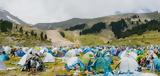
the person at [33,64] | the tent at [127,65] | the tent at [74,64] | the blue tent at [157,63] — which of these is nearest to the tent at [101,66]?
the tent at [127,65]

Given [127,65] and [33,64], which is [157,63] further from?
[33,64]

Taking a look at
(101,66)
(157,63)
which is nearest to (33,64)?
(101,66)

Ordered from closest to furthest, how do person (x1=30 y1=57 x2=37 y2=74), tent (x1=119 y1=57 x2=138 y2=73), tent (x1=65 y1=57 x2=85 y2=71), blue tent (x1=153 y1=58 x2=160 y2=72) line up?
tent (x1=119 y1=57 x2=138 y2=73) < blue tent (x1=153 y1=58 x2=160 y2=72) < tent (x1=65 y1=57 x2=85 y2=71) < person (x1=30 y1=57 x2=37 y2=74)

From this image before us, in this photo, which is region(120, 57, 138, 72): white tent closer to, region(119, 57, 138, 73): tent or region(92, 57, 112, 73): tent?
region(119, 57, 138, 73): tent

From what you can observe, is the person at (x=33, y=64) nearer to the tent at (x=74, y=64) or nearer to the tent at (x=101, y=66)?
the tent at (x=74, y=64)

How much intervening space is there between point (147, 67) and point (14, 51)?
39.8 m

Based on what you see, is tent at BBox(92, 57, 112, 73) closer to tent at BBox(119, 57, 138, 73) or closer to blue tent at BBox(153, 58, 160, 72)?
tent at BBox(119, 57, 138, 73)

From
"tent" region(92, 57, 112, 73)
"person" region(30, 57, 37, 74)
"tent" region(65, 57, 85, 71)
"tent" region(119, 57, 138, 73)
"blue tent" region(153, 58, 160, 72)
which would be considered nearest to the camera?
"tent" region(119, 57, 138, 73)

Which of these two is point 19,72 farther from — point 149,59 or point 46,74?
point 149,59

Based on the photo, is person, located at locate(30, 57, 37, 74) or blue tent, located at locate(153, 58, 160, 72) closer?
blue tent, located at locate(153, 58, 160, 72)

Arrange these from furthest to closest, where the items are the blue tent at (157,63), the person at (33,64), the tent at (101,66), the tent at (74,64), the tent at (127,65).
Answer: the person at (33,64), the tent at (74,64), the blue tent at (157,63), the tent at (101,66), the tent at (127,65)

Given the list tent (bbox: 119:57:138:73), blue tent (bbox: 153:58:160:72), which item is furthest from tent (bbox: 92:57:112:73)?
blue tent (bbox: 153:58:160:72)

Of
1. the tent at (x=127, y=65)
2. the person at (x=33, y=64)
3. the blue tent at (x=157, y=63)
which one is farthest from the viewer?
the person at (x=33, y=64)

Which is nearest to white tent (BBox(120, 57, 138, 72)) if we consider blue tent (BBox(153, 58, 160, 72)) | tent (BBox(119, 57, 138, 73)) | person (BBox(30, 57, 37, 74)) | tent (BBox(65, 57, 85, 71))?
tent (BBox(119, 57, 138, 73))
